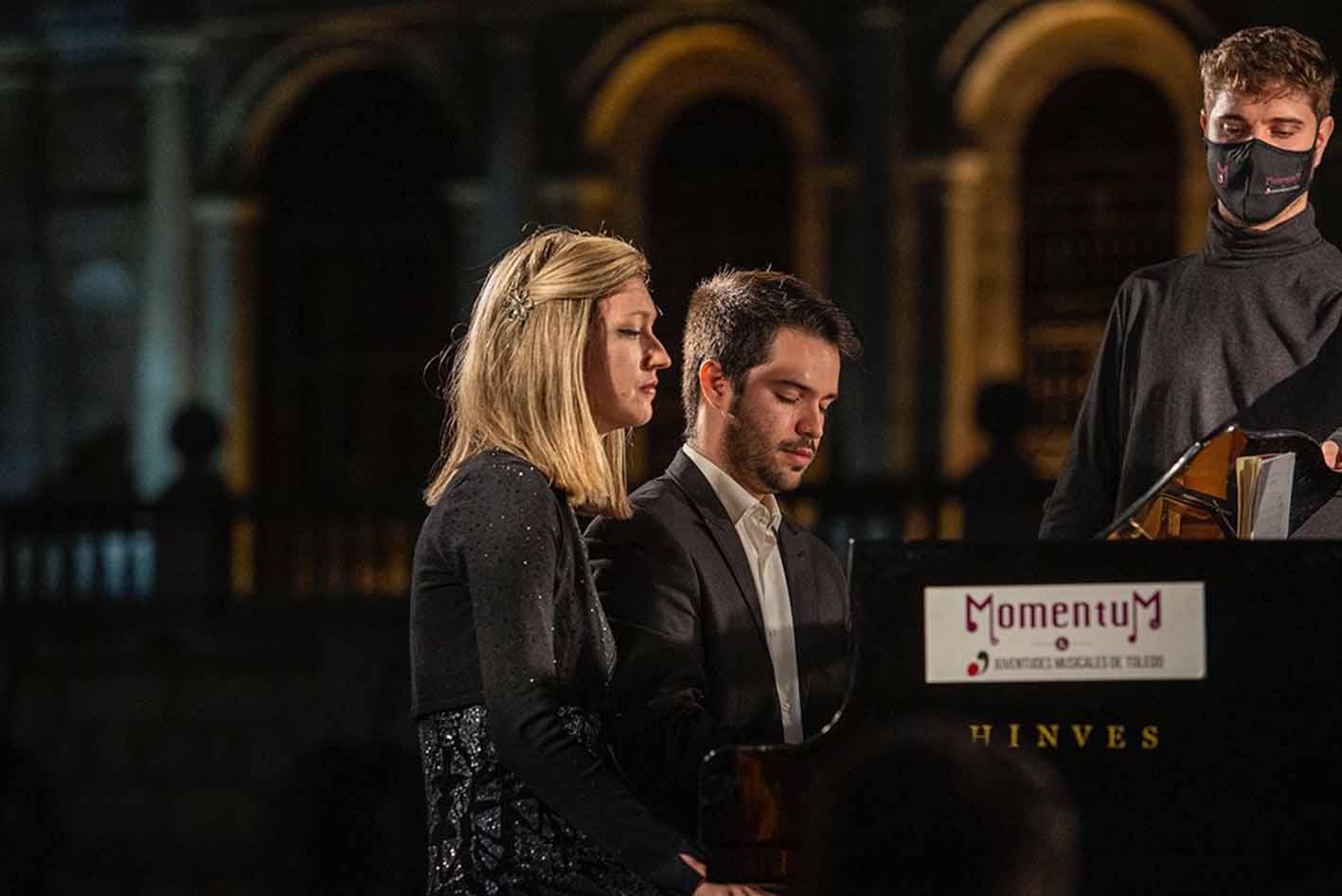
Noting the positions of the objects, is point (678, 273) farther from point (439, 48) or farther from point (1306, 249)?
point (1306, 249)

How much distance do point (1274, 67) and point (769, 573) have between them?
1.11 meters

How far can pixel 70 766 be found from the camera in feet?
47.4

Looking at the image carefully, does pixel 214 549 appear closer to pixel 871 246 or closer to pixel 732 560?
pixel 871 246

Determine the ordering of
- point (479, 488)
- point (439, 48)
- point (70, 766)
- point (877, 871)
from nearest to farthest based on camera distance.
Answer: point (877, 871)
point (479, 488)
point (70, 766)
point (439, 48)

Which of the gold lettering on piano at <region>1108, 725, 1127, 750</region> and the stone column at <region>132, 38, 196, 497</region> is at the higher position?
the stone column at <region>132, 38, 196, 497</region>

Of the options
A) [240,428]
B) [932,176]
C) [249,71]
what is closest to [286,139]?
[249,71]

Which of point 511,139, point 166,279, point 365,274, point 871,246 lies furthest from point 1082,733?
point 166,279

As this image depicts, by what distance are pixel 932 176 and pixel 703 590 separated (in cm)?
1261

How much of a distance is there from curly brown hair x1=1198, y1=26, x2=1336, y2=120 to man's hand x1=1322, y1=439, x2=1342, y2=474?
0.56m

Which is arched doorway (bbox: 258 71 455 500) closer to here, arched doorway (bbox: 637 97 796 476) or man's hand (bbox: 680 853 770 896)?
arched doorway (bbox: 637 97 796 476)

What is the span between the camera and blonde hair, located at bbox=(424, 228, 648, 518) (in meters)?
3.55

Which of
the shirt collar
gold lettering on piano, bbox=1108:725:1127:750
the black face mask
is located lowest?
gold lettering on piano, bbox=1108:725:1127:750

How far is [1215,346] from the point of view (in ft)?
12.7

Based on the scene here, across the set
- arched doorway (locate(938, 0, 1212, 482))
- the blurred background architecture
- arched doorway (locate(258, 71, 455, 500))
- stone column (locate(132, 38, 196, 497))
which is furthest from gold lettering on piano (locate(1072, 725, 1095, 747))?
stone column (locate(132, 38, 196, 497))
